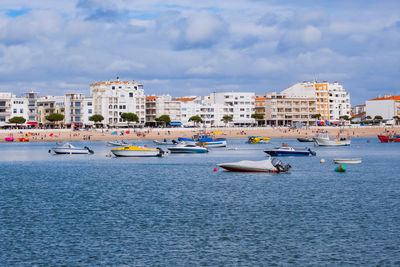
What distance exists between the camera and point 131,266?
79.4ft

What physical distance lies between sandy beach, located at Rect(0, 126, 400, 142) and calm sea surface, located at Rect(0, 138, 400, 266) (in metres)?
96.3

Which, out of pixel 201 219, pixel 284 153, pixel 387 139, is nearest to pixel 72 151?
pixel 284 153

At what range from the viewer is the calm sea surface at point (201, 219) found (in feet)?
85.0

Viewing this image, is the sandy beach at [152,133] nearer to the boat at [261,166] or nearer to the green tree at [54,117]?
the green tree at [54,117]

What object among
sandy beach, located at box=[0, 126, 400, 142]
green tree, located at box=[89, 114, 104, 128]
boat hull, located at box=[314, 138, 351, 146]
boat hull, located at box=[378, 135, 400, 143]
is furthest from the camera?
green tree, located at box=[89, 114, 104, 128]

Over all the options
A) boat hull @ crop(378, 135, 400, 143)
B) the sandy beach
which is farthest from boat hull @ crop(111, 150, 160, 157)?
boat hull @ crop(378, 135, 400, 143)

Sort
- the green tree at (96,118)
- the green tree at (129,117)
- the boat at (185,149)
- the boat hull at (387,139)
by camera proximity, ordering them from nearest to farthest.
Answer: the boat at (185,149)
the boat hull at (387,139)
the green tree at (96,118)
the green tree at (129,117)

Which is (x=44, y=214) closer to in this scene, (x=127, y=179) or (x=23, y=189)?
(x=23, y=189)

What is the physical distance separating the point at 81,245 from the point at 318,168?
143ft

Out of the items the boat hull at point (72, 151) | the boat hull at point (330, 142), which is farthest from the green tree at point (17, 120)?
the boat hull at point (330, 142)

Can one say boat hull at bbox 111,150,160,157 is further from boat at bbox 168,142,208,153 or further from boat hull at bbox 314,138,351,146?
boat hull at bbox 314,138,351,146

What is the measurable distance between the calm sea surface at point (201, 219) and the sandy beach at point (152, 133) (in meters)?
96.3

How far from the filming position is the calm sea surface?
2591 centimetres

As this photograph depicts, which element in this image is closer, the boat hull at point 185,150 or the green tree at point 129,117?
the boat hull at point 185,150
